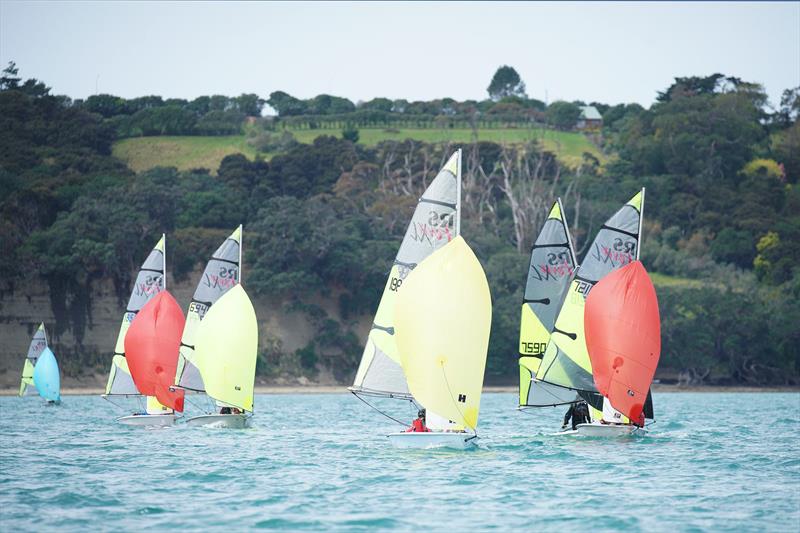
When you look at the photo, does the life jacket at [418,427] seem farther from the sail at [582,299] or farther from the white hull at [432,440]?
the sail at [582,299]

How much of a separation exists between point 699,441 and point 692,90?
121 m

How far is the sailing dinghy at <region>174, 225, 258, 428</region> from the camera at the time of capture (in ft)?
143

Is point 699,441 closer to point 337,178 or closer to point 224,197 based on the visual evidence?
point 224,197

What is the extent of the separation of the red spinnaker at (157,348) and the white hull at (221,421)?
3.21 meters

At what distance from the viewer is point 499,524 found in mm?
24328

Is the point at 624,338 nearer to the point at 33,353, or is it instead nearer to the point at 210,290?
the point at 210,290

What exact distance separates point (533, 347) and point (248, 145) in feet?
349

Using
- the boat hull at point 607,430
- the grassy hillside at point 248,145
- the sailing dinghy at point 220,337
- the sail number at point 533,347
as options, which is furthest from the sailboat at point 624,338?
the grassy hillside at point 248,145

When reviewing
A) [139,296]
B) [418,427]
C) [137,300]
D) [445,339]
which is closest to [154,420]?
[137,300]

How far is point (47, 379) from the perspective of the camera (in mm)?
68875

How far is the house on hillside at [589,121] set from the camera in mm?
169000

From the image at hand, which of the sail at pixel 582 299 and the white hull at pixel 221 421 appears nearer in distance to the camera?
the sail at pixel 582 299

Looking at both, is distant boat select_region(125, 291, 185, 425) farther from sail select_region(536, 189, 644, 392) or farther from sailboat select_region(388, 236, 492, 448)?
sailboat select_region(388, 236, 492, 448)

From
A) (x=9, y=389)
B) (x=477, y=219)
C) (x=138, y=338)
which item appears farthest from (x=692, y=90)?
(x=138, y=338)
